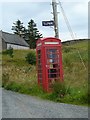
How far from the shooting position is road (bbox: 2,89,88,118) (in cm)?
950

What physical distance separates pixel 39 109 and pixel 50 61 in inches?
173

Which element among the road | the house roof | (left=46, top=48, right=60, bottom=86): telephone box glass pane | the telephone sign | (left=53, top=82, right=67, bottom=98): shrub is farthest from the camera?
the house roof

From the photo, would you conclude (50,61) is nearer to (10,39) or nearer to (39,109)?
(39,109)

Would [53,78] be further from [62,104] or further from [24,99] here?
[62,104]

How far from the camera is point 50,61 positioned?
14805 mm

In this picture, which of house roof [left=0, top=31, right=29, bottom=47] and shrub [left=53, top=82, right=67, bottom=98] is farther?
house roof [left=0, top=31, right=29, bottom=47]

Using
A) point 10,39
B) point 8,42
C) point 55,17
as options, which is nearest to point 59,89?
point 55,17

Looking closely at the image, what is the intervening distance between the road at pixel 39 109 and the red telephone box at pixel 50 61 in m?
2.08

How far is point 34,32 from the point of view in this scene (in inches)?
3824

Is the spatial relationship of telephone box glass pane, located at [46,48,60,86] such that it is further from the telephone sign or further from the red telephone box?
the telephone sign

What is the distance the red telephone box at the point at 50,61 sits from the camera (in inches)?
577

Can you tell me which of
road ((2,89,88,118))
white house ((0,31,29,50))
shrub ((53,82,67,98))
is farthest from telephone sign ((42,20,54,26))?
white house ((0,31,29,50))

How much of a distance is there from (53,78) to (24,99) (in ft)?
6.85

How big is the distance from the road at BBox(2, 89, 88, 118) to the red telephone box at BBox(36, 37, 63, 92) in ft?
6.82
